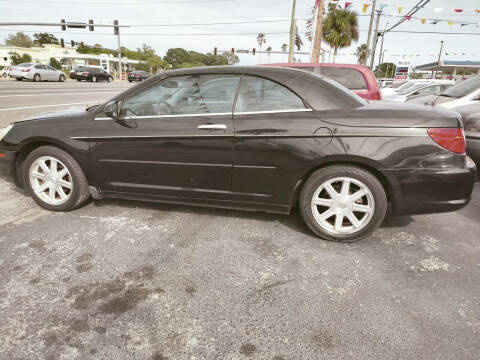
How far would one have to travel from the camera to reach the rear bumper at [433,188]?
277 cm

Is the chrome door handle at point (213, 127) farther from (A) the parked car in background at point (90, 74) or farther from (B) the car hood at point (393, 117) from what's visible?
(A) the parked car in background at point (90, 74)

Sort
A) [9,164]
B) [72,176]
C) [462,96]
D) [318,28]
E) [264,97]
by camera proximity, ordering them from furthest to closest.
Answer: [318,28]
[462,96]
[9,164]
[72,176]
[264,97]

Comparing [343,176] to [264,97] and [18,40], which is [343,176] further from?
[18,40]

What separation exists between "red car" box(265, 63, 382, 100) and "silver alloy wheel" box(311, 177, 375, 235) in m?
3.69

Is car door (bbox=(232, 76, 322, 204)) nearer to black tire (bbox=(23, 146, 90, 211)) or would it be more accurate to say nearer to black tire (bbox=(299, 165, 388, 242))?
black tire (bbox=(299, 165, 388, 242))

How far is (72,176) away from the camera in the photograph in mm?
3449

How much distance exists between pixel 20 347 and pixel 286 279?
167cm

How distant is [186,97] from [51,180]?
5.56 ft

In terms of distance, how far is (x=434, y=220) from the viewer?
3.66 metres

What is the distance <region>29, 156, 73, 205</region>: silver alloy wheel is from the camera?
3.51 meters

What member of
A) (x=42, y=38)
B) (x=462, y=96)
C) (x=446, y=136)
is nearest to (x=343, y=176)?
(x=446, y=136)

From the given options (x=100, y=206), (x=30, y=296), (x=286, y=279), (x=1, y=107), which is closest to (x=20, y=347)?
(x=30, y=296)

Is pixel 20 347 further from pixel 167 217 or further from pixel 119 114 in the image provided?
pixel 119 114

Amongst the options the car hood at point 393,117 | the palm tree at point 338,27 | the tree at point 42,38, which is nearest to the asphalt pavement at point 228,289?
the car hood at point 393,117
